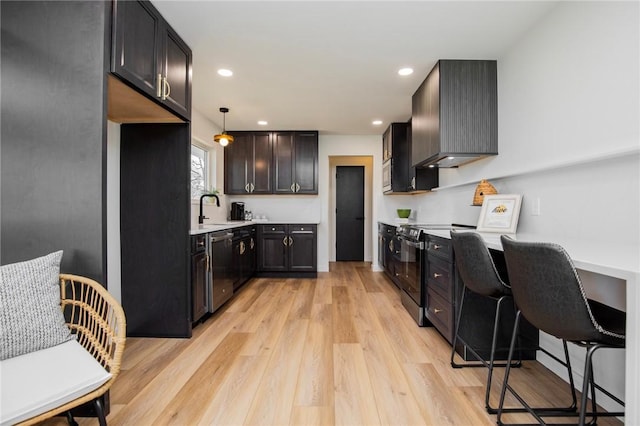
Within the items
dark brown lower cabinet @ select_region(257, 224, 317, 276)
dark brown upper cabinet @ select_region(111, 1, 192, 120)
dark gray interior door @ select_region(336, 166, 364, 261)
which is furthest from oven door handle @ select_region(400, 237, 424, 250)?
dark gray interior door @ select_region(336, 166, 364, 261)

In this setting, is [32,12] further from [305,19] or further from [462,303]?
[462,303]

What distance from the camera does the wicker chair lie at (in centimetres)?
129

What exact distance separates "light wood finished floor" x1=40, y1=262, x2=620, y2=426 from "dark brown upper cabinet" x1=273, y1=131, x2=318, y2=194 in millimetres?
2483

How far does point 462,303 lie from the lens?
2.14 meters

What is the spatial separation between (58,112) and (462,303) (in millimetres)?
2617

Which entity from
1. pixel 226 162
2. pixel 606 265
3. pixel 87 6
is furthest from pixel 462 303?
pixel 226 162

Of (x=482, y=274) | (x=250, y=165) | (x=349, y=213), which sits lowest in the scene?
(x=482, y=274)

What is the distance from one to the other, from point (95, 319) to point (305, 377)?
1214mm

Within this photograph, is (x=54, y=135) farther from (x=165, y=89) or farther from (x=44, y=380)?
(x=44, y=380)

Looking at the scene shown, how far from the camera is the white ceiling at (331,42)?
6.83 ft

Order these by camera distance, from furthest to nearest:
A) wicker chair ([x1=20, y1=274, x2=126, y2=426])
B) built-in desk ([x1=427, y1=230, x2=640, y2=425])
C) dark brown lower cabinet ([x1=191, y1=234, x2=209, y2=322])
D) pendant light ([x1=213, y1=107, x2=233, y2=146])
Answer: pendant light ([x1=213, y1=107, x2=233, y2=146]) → dark brown lower cabinet ([x1=191, y1=234, x2=209, y2=322]) → wicker chair ([x1=20, y1=274, x2=126, y2=426]) → built-in desk ([x1=427, y1=230, x2=640, y2=425])

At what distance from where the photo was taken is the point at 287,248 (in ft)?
16.2

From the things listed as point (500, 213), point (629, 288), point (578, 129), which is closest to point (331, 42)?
point (578, 129)

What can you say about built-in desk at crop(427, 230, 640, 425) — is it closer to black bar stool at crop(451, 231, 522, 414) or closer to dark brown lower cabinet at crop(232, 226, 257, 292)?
black bar stool at crop(451, 231, 522, 414)
